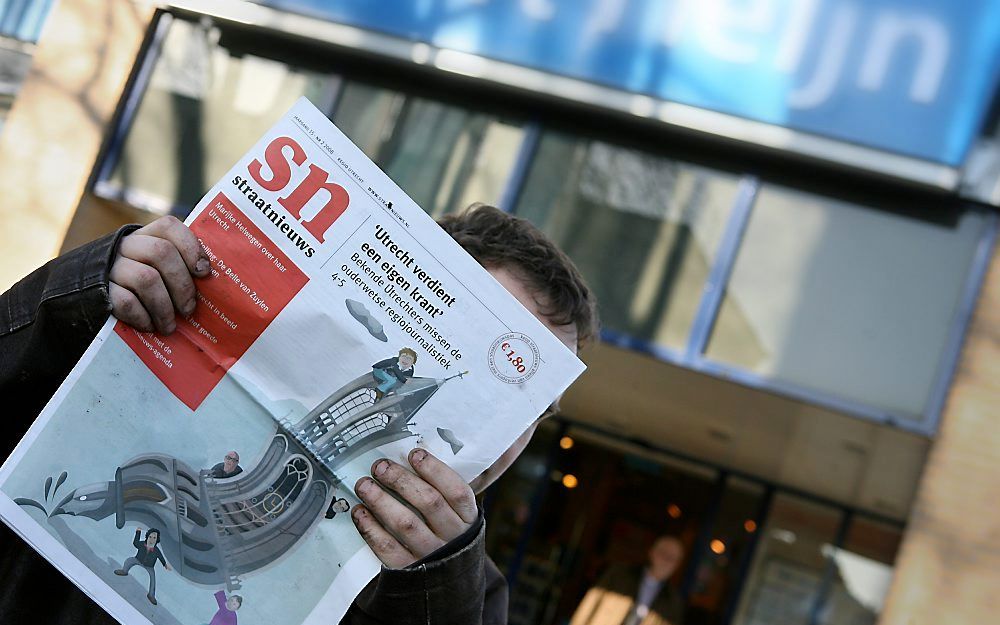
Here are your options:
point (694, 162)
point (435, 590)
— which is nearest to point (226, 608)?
point (435, 590)

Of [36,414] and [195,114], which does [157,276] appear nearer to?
[36,414]

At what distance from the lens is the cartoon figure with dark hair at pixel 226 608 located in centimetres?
128

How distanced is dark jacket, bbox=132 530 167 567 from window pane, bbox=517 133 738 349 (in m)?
4.23

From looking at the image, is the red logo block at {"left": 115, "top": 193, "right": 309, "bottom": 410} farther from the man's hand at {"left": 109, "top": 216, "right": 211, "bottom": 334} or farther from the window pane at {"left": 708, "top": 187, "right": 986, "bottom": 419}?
the window pane at {"left": 708, "top": 187, "right": 986, "bottom": 419}

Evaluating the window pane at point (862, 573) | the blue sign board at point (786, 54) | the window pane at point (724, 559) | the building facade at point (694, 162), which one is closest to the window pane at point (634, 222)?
the building facade at point (694, 162)

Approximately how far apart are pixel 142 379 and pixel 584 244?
4.37 meters

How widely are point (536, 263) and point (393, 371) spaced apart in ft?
1.09

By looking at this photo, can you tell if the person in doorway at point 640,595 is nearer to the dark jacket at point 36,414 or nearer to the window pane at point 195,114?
the window pane at point 195,114

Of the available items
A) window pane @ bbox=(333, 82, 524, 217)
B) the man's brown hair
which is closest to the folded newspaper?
the man's brown hair

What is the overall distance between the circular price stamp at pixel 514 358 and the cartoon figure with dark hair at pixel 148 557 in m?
0.49

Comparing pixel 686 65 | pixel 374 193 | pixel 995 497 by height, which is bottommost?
pixel 374 193

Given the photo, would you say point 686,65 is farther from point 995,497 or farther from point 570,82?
point 995,497

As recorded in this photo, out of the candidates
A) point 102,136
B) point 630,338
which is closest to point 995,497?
point 630,338

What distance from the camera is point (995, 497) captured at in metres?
5.17
